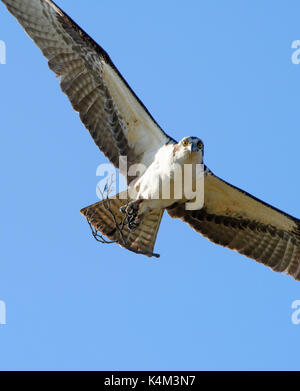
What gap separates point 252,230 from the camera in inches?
593

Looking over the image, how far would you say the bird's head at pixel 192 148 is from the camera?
13.4m

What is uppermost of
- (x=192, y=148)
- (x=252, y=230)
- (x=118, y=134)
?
(x=118, y=134)

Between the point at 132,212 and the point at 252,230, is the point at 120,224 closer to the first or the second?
the point at 132,212

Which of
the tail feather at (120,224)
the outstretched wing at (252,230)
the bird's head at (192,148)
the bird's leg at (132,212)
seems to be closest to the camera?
the bird's head at (192,148)

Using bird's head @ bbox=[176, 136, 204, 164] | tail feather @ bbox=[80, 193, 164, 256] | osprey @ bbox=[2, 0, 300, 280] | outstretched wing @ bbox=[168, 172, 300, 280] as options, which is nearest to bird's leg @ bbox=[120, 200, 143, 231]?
osprey @ bbox=[2, 0, 300, 280]

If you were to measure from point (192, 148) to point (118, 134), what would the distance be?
155cm

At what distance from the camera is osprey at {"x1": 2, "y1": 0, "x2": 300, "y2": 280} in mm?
14102

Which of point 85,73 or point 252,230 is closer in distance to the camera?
point 85,73

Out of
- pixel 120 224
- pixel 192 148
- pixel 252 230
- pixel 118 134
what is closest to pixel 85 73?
pixel 118 134

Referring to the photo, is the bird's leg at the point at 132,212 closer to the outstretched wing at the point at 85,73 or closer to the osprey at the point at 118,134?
the osprey at the point at 118,134

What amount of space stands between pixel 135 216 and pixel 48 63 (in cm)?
253

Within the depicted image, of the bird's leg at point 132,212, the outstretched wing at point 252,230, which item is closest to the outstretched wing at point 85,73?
the bird's leg at point 132,212

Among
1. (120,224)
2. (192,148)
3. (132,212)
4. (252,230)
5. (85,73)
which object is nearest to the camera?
(192,148)
